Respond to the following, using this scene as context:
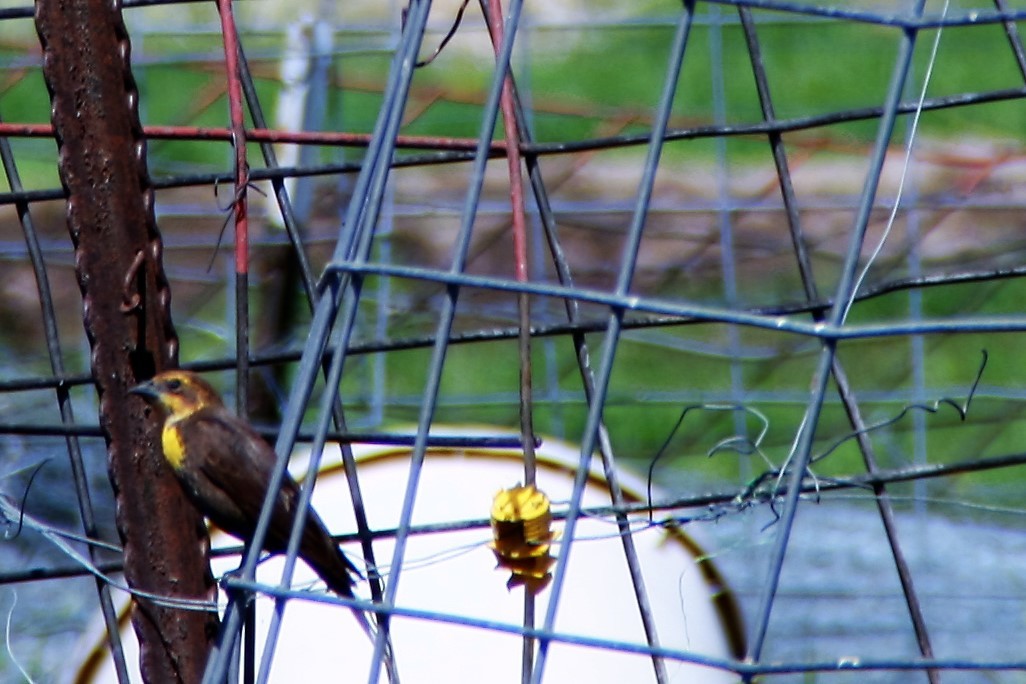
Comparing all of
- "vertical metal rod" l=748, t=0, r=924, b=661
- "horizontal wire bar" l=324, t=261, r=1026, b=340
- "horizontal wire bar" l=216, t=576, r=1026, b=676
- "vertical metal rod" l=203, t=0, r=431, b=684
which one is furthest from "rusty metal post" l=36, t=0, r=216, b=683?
"vertical metal rod" l=748, t=0, r=924, b=661

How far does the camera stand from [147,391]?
2.65 meters

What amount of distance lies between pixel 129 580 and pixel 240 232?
2.26ft

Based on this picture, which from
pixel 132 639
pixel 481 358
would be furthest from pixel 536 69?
pixel 132 639

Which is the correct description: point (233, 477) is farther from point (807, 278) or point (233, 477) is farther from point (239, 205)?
point (807, 278)

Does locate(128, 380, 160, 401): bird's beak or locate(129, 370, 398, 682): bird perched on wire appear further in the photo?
locate(129, 370, 398, 682): bird perched on wire

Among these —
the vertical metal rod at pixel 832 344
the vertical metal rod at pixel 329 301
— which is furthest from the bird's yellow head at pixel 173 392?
the vertical metal rod at pixel 832 344

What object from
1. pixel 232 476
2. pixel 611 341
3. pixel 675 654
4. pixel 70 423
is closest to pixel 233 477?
pixel 232 476

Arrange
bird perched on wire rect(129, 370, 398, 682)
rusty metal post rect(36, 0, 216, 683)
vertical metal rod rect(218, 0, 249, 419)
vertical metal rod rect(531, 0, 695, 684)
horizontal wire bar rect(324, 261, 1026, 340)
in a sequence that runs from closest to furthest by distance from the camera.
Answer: horizontal wire bar rect(324, 261, 1026, 340) < vertical metal rod rect(531, 0, 695, 684) < rusty metal post rect(36, 0, 216, 683) < vertical metal rod rect(218, 0, 249, 419) < bird perched on wire rect(129, 370, 398, 682)

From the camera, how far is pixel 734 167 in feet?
32.8

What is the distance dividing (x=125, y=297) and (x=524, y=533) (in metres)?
0.84

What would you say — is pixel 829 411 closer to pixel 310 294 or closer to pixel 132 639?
pixel 132 639

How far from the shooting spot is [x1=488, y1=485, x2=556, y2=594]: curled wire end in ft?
8.06

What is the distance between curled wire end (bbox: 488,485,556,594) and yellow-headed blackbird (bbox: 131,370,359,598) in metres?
0.48

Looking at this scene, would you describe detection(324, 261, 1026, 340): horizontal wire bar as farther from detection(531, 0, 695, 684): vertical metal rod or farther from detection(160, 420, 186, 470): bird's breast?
detection(160, 420, 186, 470): bird's breast
